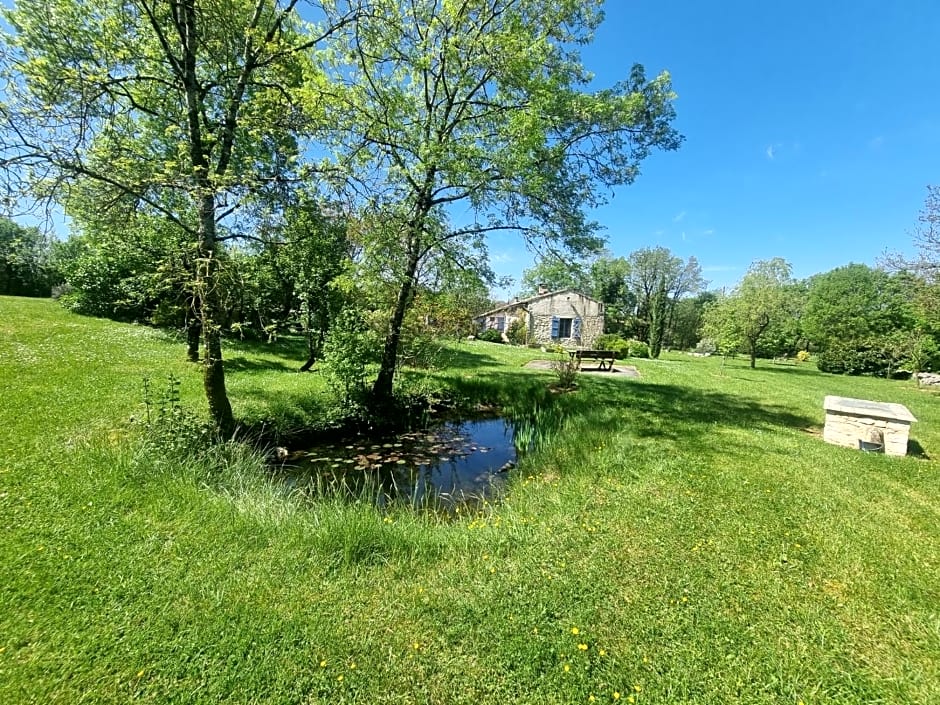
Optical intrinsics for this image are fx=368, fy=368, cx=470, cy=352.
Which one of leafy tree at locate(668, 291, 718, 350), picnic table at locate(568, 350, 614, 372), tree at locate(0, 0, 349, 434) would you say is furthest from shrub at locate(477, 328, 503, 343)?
tree at locate(0, 0, 349, 434)

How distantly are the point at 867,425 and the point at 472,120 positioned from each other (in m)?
9.82

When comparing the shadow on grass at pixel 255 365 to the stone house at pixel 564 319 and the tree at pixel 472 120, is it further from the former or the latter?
the stone house at pixel 564 319

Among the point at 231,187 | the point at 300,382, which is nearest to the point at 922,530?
the point at 231,187

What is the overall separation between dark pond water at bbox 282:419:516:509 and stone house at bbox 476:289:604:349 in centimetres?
2212

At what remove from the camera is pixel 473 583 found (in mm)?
3039

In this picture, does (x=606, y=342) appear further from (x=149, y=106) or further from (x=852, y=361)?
(x=149, y=106)

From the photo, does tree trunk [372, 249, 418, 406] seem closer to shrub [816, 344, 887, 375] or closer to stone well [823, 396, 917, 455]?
stone well [823, 396, 917, 455]

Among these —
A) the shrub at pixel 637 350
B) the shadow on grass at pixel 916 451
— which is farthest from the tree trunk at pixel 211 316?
the shrub at pixel 637 350

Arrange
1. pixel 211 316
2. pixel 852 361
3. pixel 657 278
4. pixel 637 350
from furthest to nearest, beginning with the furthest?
pixel 657 278
pixel 637 350
pixel 852 361
pixel 211 316

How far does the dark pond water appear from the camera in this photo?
18.2 feet

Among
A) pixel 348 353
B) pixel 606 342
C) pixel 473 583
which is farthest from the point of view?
pixel 606 342

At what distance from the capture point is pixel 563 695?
2.14 meters

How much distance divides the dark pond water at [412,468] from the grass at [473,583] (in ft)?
2.80

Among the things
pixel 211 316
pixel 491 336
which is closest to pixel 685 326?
pixel 491 336
